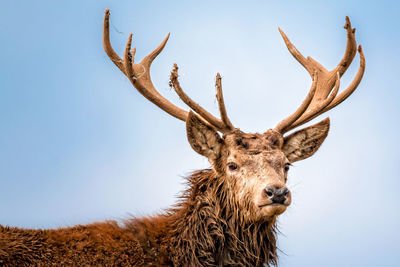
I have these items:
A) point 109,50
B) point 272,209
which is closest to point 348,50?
point 272,209

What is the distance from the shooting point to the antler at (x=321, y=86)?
26.3 ft

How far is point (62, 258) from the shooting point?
6.44 m

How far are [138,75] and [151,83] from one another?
0.24m

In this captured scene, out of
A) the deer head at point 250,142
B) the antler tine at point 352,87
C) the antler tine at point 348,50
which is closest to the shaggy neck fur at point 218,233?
the deer head at point 250,142

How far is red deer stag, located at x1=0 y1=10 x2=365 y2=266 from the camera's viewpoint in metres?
6.51

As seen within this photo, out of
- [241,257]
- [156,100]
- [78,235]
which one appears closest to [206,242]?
[241,257]

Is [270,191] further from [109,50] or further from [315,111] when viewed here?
[109,50]

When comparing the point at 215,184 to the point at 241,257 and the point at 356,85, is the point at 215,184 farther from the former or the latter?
the point at 356,85

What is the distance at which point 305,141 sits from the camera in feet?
26.7

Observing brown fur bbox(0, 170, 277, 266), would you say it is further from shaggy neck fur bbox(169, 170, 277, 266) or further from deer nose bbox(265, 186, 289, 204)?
deer nose bbox(265, 186, 289, 204)

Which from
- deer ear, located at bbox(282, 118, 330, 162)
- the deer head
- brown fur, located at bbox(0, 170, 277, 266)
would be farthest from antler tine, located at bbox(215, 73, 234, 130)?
deer ear, located at bbox(282, 118, 330, 162)

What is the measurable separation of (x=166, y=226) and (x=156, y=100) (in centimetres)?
213

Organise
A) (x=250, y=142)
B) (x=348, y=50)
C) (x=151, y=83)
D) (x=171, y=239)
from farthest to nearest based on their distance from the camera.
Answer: (x=348, y=50) → (x=151, y=83) → (x=250, y=142) → (x=171, y=239)

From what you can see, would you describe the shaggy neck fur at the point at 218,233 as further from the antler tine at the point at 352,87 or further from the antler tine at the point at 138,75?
the antler tine at the point at 352,87
